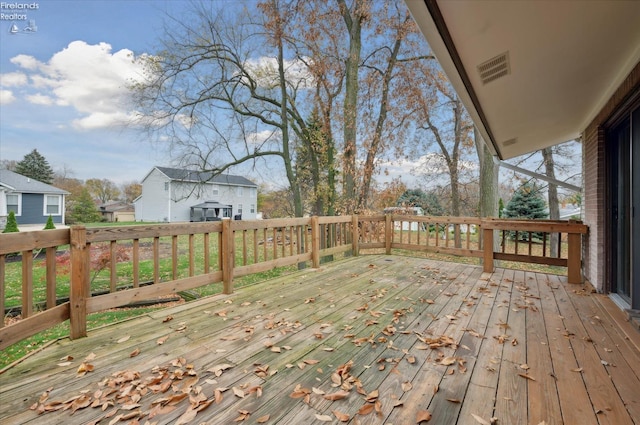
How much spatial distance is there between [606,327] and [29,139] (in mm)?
19707

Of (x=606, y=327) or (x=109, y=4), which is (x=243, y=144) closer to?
(x=109, y=4)

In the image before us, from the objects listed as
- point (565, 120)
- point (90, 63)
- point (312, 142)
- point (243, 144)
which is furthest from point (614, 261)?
point (90, 63)

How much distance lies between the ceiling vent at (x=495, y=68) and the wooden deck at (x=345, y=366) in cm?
Answer: 225

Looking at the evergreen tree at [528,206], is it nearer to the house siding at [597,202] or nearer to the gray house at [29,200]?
the house siding at [597,202]

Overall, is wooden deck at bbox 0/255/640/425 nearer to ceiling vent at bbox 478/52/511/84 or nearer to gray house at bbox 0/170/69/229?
ceiling vent at bbox 478/52/511/84

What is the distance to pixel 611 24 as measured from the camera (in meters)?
1.90

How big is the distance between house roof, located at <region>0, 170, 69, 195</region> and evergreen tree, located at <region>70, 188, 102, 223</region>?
0.97 metres

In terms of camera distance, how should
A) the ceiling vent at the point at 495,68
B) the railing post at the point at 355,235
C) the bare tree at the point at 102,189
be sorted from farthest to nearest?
the bare tree at the point at 102,189, the railing post at the point at 355,235, the ceiling vent at the point at 495,68

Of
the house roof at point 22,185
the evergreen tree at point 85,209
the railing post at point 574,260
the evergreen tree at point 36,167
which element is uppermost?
the evergreen tree at point 36,167

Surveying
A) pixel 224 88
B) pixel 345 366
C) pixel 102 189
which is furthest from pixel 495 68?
pixel 102 189

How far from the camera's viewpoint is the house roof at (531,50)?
5.37ft

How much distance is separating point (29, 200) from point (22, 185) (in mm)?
624

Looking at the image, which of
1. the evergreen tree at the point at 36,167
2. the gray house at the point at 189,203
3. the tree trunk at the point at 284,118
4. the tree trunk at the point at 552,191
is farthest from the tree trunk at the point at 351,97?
the evergreen tree at the point at 36,167

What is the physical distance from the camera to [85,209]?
33.7 ft
